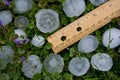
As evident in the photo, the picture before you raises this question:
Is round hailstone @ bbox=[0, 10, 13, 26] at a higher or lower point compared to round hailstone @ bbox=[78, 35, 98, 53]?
higher

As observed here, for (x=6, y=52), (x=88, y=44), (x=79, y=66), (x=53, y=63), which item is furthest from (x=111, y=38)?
(x=6, y=52)

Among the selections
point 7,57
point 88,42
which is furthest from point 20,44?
point 88,42

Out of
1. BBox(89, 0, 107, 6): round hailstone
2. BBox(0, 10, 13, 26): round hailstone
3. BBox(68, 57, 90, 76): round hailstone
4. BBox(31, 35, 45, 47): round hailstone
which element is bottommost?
BBox(68, 57, 90, 76): round hailstone

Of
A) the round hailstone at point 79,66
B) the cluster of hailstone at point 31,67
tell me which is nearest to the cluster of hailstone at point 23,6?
the cluster of hailstone at point 31,67

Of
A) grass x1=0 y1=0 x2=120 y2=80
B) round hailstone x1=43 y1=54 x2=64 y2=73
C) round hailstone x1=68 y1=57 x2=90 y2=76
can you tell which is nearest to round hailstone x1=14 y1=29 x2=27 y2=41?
grass x1=0 y1=0 x2=120 y2=80

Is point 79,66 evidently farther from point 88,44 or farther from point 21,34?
point 21,34

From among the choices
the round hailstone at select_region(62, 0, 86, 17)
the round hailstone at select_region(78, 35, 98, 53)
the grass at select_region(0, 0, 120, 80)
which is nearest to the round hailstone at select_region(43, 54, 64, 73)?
the grass at select_region(0, 0, 120, 80)

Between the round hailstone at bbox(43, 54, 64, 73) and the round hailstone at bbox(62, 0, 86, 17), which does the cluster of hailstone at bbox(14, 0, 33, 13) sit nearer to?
the round hailstone at bbox(62, 0, 86, 17)
